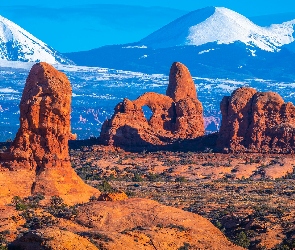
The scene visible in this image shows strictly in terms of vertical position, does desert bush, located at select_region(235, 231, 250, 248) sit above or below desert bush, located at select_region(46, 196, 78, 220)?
below

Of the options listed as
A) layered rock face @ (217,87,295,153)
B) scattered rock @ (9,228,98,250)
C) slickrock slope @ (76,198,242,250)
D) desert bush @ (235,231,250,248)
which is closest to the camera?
scattered rock @ (9,228,98,250)

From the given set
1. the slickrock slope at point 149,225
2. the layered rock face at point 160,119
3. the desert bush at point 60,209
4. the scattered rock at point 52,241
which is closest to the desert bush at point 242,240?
the slickrock slope at point 149,225

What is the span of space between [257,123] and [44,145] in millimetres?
26642

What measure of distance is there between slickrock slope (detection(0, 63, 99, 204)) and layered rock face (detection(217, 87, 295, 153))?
25.9 m

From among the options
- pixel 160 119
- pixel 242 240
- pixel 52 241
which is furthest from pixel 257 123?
pixel 52 241

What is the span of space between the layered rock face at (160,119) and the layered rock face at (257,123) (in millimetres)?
5857

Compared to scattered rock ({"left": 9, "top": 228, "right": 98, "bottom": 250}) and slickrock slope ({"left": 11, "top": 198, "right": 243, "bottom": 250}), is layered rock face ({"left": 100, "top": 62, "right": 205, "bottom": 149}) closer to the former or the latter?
slickrock slope ({"left": 11, "top": 198, "right": 243, "bottom": 250})

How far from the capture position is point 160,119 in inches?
3216

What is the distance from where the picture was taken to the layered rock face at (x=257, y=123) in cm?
7250

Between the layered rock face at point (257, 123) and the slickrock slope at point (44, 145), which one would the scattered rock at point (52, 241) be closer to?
the slickrock slope at point (44, 145)

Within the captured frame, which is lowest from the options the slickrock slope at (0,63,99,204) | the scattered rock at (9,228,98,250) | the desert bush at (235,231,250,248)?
the desert bush at (235,231,250,248)

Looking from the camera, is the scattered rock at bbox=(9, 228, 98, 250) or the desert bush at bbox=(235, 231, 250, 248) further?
the desert bush at bbox=(235, 231, 250, 248)

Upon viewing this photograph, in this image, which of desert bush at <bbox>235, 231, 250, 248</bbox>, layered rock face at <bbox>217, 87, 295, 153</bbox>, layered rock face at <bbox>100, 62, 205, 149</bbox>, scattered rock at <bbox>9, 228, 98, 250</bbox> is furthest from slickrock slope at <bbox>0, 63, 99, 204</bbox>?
layered rock face at <bbox>100, 62, 205, 149</bbox>

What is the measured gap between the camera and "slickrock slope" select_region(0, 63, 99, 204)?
45750mm
